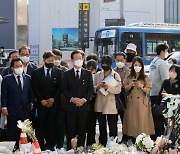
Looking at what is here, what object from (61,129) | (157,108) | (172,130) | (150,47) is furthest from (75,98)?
(150,47)

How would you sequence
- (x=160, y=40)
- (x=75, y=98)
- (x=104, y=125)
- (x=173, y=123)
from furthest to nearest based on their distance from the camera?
(x=160, y=40) → (x=104, y=125) → (x=75, y=98) → (x=173, y=123)

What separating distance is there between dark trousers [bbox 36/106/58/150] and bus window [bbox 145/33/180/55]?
44.4 feet

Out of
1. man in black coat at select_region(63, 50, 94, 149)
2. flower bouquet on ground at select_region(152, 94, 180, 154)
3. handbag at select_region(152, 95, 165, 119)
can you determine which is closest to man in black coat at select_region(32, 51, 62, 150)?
man in black coat at select_region(63, 50, 94, 149)

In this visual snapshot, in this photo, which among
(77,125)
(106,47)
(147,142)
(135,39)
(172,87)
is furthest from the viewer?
(135,39)

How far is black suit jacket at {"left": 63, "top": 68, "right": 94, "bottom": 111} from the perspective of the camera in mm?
7410

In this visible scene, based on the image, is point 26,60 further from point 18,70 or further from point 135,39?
point 135,39

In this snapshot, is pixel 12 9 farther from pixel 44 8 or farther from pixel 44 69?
pixel 44 69

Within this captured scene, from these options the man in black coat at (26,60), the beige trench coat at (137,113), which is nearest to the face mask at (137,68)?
the beige trench coat at (137,113)

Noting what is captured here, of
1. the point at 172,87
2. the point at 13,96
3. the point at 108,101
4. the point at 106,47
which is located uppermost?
the point at 106,47

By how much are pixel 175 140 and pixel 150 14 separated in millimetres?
30258

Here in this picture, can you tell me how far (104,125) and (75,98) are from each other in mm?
853

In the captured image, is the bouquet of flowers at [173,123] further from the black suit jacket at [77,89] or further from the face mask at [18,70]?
the face mask at [18,70]

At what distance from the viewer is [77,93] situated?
24.3ft

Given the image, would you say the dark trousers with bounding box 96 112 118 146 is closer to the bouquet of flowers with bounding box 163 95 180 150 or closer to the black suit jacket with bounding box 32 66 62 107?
the black suit jacket with bounding box 32 66 62 107
